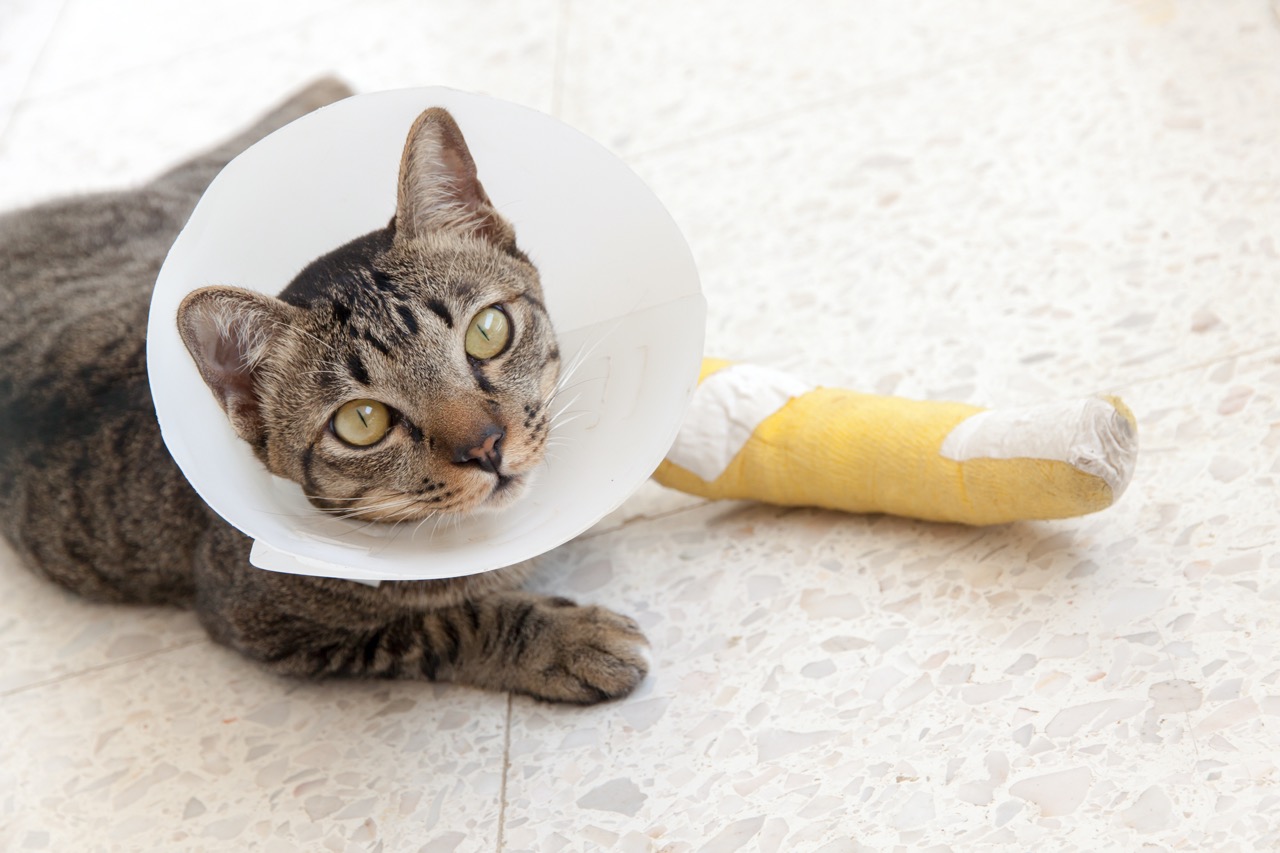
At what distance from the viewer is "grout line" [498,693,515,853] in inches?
50.7

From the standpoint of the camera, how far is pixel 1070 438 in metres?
1.28

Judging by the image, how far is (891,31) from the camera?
2504 mm

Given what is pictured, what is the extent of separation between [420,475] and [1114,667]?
854 mm

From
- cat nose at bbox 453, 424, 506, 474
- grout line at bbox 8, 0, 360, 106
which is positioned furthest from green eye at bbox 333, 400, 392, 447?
grout line at bbox 8, 0, 360, 106

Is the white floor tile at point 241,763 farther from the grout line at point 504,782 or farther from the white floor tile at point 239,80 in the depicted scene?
the white floor tile at point 239,80

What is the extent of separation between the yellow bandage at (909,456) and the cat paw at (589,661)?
280 millimetres

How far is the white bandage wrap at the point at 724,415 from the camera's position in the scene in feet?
5.02

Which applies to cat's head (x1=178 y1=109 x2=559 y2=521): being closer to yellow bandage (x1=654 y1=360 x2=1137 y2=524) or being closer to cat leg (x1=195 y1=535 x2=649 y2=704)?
cat leg (x1=195 y1=535 x2=649 y2=704)

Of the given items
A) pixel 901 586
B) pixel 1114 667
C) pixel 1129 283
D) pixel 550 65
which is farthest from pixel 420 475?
pixel 550 65

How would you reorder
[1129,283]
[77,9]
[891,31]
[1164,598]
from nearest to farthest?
[1164,598], [1129,283], [891,31], [77,9]

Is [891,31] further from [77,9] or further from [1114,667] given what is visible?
[77,9]

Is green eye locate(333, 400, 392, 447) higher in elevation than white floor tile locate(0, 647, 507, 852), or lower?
higher

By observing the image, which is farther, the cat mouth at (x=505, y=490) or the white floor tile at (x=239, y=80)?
the white floor tile at (x=239, y=80)

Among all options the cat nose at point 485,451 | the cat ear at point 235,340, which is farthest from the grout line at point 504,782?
the cat ear at point 235,340
